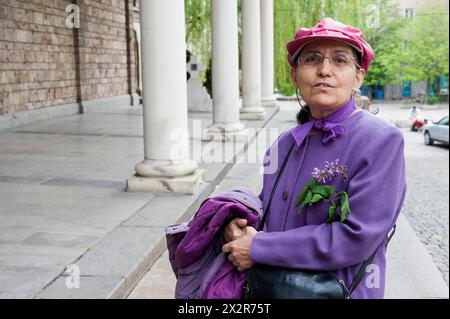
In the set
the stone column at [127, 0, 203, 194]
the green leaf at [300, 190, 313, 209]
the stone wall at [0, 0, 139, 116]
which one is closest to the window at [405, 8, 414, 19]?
the stone wall at [0, 0, 139, 116]

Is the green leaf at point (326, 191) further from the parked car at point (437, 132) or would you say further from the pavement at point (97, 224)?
the parked car at point (437, 132)

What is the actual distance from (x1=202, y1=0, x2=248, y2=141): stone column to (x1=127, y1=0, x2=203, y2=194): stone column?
4403 millimetres

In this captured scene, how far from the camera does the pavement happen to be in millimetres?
4074

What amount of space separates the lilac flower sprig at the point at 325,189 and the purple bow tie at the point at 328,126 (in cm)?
9

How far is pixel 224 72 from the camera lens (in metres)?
11.4

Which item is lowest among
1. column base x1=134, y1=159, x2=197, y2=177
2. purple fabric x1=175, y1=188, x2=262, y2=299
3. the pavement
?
the pavement

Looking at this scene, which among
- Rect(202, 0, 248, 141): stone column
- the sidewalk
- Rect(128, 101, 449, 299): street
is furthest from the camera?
Rect(202, 0, 248, 141): stone column

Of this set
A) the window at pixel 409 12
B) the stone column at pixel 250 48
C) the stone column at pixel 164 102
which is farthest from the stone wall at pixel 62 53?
the window at pixel 409 12

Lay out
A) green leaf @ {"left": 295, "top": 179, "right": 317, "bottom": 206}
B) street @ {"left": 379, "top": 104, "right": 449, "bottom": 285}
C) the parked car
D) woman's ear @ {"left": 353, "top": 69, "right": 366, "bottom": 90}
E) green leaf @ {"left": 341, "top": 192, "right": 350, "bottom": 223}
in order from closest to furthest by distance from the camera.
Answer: green leaf @ {"left": 341, "top": 192, "right": 350, "bottom": 223}
green leaf @ {"left": 295, "top": 179, "right": 317, "bottom": 206}
woman's ear @ {"left": 353, "top": 69, "right": 366, "bottom": 90}
street @ {"left": 379, "top": 104, "right": 449, "bottom": 285}
the parked car

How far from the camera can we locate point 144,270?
4.56 meters

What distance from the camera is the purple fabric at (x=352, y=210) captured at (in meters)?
1.69

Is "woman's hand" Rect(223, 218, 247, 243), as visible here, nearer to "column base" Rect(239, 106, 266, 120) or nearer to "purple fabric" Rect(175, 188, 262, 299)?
"purple fabric" Rect(175, 188, 262, 299)

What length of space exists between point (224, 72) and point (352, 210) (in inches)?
389
